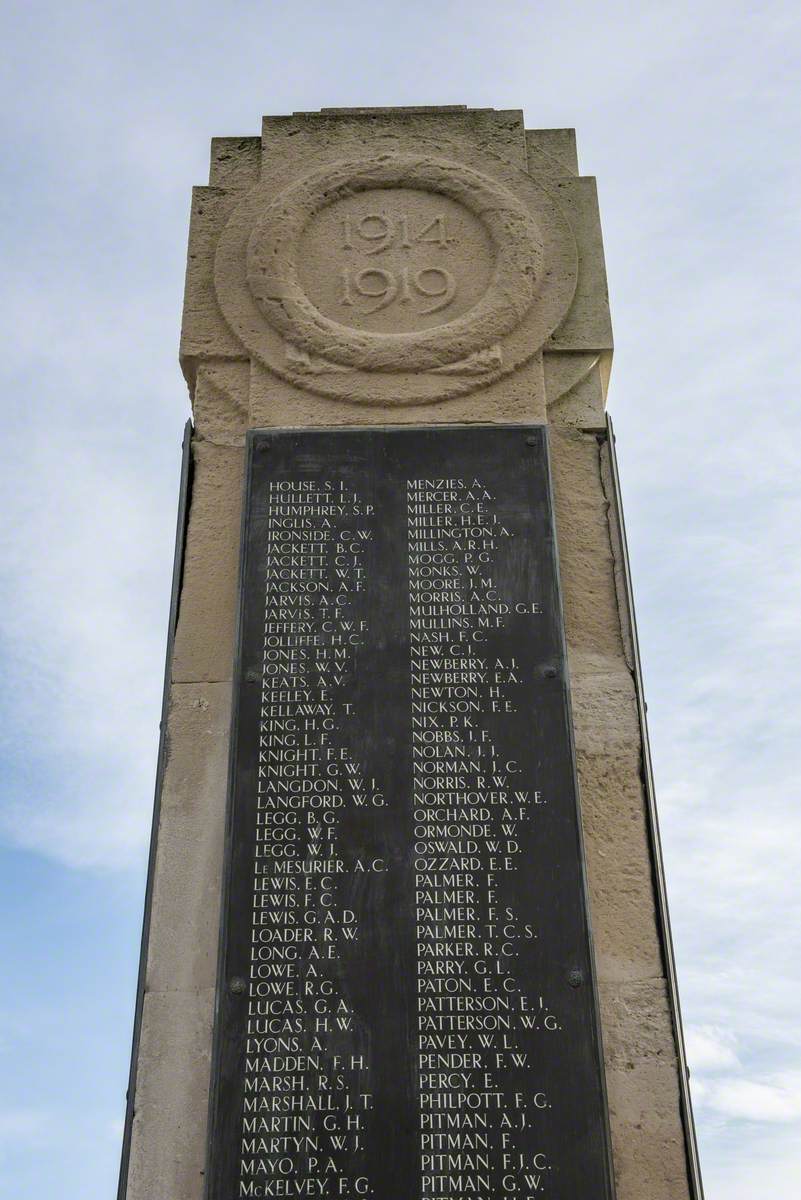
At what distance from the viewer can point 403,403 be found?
620cm

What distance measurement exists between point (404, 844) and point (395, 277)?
331cm

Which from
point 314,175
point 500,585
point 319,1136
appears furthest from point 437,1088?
point 314,175

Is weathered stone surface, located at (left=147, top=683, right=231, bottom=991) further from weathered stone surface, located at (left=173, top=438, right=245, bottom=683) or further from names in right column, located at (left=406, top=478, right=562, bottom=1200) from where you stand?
names in right column, located at (left=406, top=478, right=562, bottom=1200)

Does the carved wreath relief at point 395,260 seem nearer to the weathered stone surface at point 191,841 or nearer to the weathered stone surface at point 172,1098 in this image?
the weathered stone surface at point 191,841

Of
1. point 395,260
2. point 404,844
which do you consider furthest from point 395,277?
point 404,844

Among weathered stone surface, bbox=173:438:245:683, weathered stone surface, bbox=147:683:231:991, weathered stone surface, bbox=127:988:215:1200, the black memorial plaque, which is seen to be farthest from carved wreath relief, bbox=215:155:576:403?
weathered stone surface, bbox=127:988:215:1200

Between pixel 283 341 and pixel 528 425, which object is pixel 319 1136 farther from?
pixel 283 341

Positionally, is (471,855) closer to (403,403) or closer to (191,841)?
(191,841)

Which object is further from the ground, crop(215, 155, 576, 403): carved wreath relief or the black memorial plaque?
crop(215, 155, 576, 403): carved wreath relief

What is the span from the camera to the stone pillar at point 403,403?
4770 millimetres

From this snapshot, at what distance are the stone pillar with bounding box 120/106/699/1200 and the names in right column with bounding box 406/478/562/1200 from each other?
36cm

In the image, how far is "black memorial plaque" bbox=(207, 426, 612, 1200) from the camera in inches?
176

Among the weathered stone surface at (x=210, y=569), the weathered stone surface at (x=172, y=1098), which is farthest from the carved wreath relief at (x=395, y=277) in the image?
the weathered stone surface at (x=172, y=1098)

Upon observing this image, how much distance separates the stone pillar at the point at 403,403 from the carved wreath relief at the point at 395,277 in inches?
0.5
